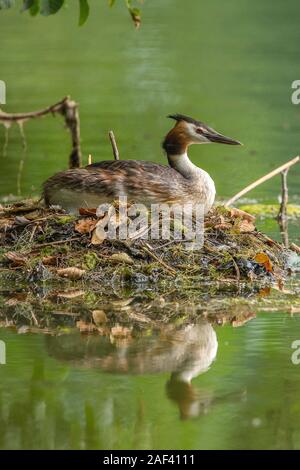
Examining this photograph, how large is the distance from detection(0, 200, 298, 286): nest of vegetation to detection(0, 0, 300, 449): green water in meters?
0.39

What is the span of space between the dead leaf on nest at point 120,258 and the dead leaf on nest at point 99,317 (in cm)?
67

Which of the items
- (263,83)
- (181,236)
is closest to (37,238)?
(181,236)

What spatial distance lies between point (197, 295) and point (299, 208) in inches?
151

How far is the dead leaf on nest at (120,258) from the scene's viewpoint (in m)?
9.82

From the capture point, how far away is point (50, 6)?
328 inches

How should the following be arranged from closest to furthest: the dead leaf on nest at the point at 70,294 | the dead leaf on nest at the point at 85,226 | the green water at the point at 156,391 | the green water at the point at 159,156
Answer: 1. the green water at the point at 156,391
2. the green water at the point at 159,156
3. the dead leaf on nest at the point at 70,294
4. the dead leaf on nest at the point at 85,226

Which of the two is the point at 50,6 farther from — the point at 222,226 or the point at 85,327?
the point at 222,226

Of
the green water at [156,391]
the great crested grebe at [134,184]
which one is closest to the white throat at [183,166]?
the great crested grebe at [134,184]

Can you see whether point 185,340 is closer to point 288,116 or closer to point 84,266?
point 84,266

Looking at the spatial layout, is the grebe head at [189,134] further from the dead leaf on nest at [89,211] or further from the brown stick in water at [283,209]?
the brown stick in water at [283,209]

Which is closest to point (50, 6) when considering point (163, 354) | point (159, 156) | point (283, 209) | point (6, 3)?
point (6, 3)

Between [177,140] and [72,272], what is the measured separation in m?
1.83

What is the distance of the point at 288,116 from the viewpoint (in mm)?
19188

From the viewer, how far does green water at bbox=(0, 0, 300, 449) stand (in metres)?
7.03
